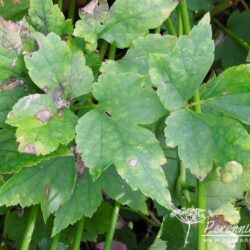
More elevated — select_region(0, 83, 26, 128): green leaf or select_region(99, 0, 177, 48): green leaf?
select_region(99, 0, 177, 48): green leaf

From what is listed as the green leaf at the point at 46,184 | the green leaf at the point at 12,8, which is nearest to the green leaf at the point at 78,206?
the green leaf at the point at 46,184

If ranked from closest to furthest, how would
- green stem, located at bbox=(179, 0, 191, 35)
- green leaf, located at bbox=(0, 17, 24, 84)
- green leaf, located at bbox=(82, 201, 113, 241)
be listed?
1. green leaf, located at bbox=(0, 17, 24, 84)
2. green stem, located at bbox=(179, 0, 191, 35)
3. green leaf, located at bbox=(82, 201, 113, 241)

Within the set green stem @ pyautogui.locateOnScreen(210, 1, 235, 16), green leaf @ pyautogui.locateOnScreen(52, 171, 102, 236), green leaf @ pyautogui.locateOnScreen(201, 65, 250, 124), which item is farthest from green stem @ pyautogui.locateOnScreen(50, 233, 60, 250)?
green stem @ pyautogui.locateOnScreen(210, 1, 235, 16)

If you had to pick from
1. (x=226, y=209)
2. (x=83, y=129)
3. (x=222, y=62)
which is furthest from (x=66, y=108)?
(x=222, y=62)

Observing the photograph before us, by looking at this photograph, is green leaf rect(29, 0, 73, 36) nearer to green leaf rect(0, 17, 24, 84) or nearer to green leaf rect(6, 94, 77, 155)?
green leaf rect(0, 17, 24, 84)

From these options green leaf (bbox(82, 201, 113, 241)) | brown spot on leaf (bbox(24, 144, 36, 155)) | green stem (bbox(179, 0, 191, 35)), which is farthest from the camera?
green leaf (bbox(82, 201, 113, 241))

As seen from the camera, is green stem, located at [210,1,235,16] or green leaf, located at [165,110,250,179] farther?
green stem, located at [210,1,235,16]

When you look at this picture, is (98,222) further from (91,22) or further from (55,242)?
(91,22)
